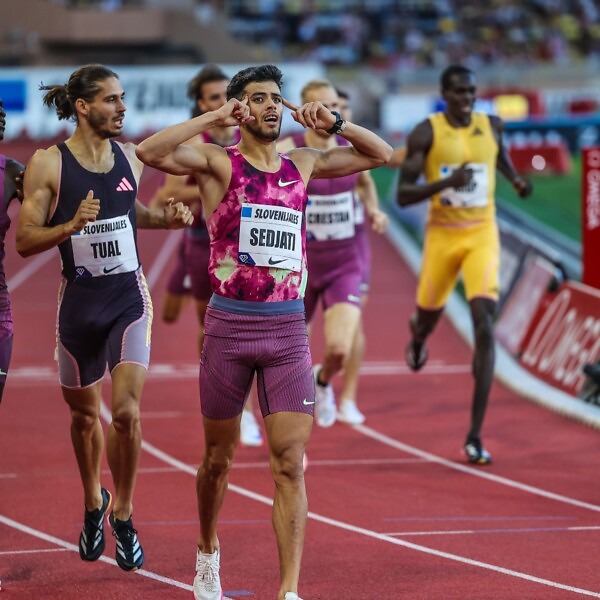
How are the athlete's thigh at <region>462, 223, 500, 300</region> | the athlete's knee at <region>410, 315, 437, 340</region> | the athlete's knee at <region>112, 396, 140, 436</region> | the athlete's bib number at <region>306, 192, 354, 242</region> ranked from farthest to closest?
the athlete's knee at <region>410, 315, 437, 340</region>, the athlete's bib number at <region>306, 192, 354, 242</region>, the athlete's thigh at <region>462, 223, 500, 300</region>, the athlete's knee at <region>112, 396, 140, 436</region>

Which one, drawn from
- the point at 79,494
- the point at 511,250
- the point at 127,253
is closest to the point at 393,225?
the point at 511,250

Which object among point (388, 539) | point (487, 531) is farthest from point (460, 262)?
point (388, 539)

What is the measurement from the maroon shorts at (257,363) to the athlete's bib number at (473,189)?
3.93m

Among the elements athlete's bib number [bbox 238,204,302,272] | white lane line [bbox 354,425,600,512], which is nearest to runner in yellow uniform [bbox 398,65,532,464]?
white lane line [bbox 354,425,600,512]

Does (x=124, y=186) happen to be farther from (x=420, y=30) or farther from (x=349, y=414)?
(x=420, y=30)

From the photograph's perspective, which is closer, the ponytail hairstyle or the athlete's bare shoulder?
the athlete's bare shoulder

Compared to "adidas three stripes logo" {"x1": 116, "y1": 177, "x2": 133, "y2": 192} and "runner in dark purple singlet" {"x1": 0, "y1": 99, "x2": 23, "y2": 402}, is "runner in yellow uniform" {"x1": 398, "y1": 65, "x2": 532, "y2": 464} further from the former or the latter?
"runner in dark purple singlet" {"x1": 0, "y1": 99, "x2": 23, "y2": 402}

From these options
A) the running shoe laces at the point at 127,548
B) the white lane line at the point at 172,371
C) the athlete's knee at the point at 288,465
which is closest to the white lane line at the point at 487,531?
the running shoe laces at the point at 127,548

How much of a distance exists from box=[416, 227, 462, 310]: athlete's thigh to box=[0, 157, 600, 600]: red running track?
1.02 m

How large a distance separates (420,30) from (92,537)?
41.2 metres

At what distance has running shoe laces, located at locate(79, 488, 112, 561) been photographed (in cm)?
676

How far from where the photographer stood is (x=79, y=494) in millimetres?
8555

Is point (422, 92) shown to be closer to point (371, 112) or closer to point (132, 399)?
point (371, 112)

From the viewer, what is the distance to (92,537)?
680 cm
